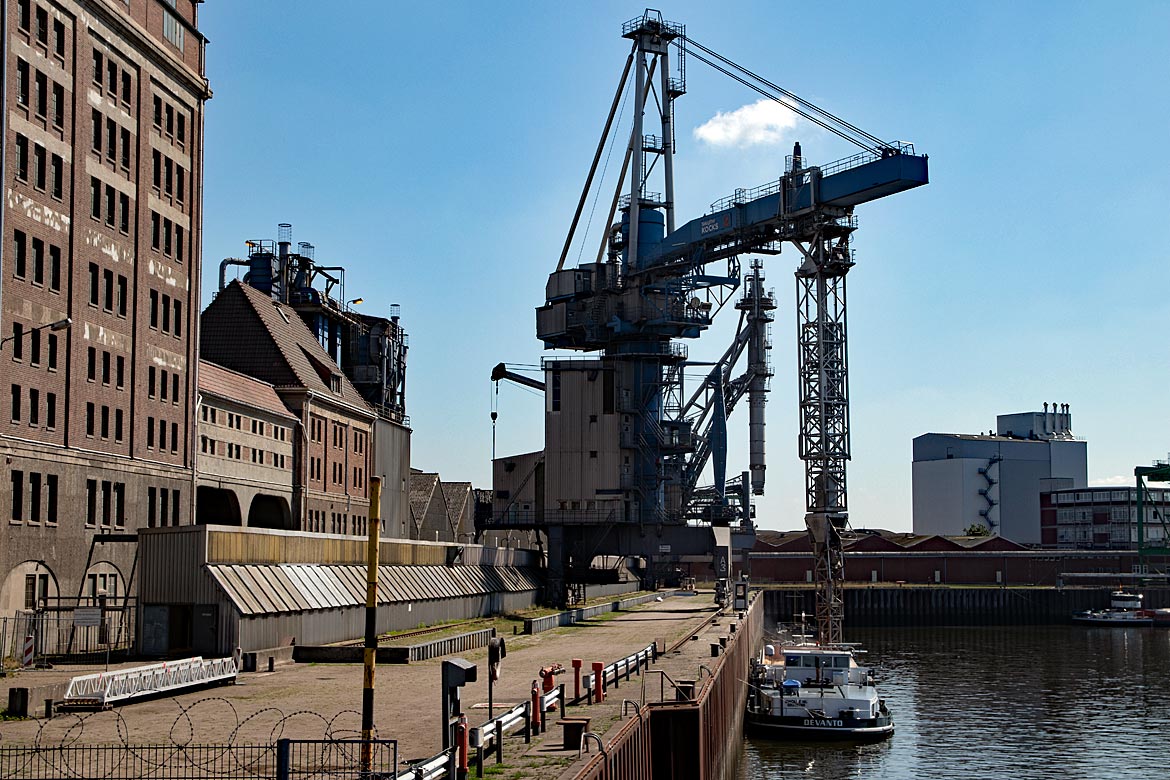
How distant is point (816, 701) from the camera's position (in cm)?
5334

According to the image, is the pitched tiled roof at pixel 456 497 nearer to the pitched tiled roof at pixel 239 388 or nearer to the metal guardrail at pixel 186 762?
the pitched tiled roof at pixel 239 388

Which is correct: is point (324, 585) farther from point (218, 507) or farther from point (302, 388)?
point (302, 388)

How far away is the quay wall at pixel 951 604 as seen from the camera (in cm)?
14612

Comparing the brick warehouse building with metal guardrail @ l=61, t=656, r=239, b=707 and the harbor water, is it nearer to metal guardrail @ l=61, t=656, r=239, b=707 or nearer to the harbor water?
metal guardrail @ l=61, t=656, r=239, b=707

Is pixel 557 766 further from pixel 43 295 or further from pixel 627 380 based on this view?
pixel 627 380

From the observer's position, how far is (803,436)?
72.3 meters

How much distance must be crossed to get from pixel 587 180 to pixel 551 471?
20464mm

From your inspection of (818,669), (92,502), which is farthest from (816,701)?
(92,502)

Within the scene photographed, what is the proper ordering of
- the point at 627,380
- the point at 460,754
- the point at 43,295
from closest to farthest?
the point at 460,754
the point at 43,295
the point at 627,380

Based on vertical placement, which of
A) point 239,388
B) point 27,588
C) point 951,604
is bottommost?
point 951,604

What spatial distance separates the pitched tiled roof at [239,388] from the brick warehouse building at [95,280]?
18.1 ft

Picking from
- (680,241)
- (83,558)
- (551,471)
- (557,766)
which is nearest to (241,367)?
(551,471)

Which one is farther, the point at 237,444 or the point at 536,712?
the point at 237,444

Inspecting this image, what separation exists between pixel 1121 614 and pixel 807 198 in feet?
291
